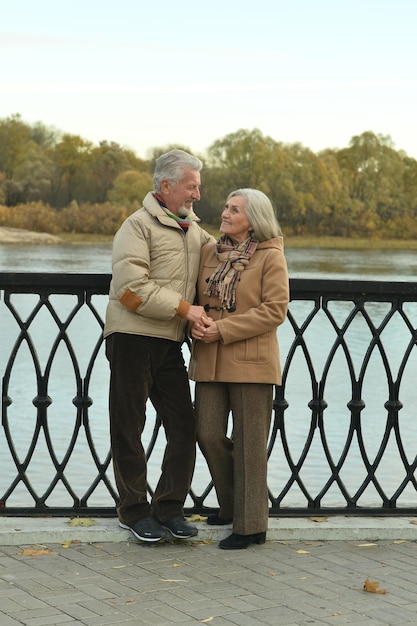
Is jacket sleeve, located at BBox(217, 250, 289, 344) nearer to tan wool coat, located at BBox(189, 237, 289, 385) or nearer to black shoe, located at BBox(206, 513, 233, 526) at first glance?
tan wool coat, located at BBox(189, 237, 289, 385)

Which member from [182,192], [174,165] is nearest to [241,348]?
[182,192]

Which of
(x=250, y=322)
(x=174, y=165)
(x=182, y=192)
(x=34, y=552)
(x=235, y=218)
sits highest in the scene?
(x=174, y=165)

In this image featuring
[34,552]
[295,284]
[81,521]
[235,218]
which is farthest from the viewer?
[295,284]

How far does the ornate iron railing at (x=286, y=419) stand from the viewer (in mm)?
5152

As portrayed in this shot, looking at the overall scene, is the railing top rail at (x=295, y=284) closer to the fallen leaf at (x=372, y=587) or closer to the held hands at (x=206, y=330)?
the held hands at (x=206, y=330)

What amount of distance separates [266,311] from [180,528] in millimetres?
1026

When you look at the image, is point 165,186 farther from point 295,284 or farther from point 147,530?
point 147,530

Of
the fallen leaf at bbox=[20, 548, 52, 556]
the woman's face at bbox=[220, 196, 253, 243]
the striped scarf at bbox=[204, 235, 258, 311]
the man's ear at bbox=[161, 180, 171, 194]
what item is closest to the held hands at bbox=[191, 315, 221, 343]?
the striped scarf at bbox=[204, 235, 258, 311]

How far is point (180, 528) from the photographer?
4.78 meters

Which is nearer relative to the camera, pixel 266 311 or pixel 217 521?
pixel 266 311

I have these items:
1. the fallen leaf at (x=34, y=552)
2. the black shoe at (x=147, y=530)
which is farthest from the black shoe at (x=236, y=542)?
the fallen leaf at (x=34, y=552)

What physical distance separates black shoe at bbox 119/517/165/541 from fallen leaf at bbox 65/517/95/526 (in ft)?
0.86

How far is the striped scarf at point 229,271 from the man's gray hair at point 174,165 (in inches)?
14.8

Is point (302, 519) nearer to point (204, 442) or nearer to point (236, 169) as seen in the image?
point (204, 442)
